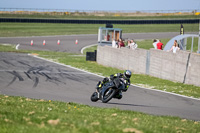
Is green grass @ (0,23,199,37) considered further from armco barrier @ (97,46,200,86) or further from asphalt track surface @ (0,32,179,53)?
armco barrier @ (97,46,200,86)

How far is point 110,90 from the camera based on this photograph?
561 inches

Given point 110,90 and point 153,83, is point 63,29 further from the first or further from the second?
point 110,90

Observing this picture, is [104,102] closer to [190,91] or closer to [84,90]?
[84,90]

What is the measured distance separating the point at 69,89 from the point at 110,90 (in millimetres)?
4817

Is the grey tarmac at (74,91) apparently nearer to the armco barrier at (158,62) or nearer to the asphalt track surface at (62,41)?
the armco barrier at (158,62)

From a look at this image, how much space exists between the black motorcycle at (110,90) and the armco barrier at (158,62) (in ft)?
25.1

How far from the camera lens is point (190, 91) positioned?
63.4ft

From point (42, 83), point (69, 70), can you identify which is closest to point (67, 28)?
point (69, 70)

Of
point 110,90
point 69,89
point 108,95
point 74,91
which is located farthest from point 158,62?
point 110,90

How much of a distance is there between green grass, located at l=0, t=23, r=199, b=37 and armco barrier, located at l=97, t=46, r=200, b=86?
2859 cm

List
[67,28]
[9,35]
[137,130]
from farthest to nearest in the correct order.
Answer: [67,28]
[9,35]
[137,130]

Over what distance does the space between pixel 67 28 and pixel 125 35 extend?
472 inches

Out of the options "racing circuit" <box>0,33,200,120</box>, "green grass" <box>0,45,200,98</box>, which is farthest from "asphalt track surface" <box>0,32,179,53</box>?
"green grass" <box>0,45,200,98</box>

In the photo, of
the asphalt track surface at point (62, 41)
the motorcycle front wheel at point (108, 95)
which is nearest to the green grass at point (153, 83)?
the motorcycle front wheel at point (108, 95)
